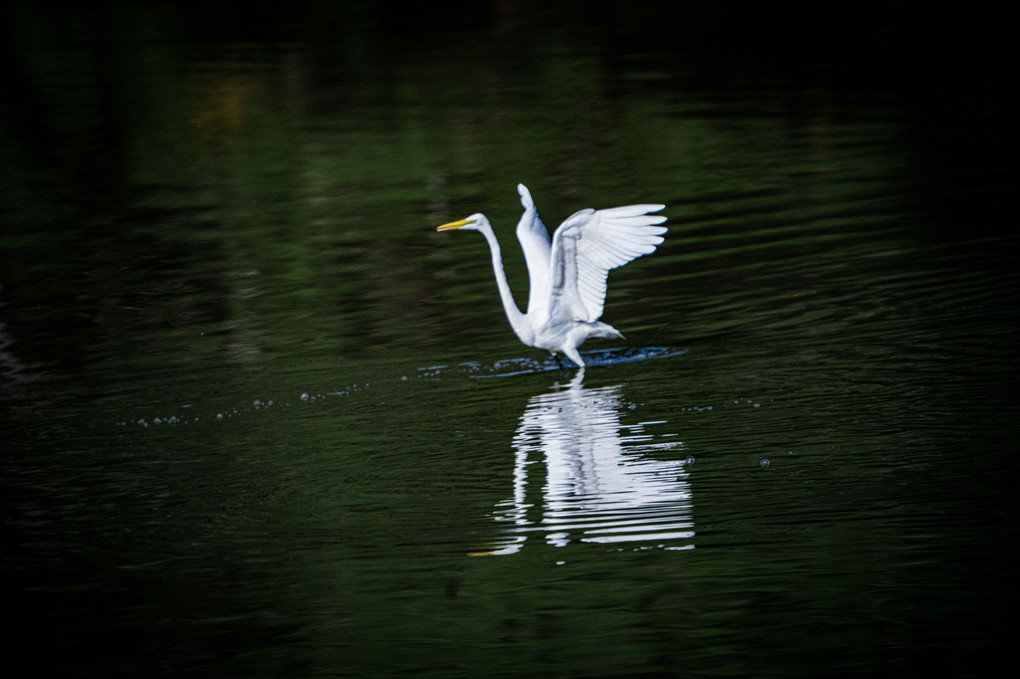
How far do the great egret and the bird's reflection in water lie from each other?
1.21 m

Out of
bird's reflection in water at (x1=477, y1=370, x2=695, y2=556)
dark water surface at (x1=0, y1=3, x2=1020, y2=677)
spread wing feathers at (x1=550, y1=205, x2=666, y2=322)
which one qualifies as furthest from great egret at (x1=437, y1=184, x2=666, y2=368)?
bird's reflection in water at (x1=477, y1=370, x2=695, y2=556)

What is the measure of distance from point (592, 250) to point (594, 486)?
119 inches

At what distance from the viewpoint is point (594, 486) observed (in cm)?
686

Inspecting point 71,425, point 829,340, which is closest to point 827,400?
point 829,340

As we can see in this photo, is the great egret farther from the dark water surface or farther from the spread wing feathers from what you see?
the dark water surface

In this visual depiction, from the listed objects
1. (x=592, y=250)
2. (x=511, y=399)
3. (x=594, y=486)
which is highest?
(x=592, y=250)

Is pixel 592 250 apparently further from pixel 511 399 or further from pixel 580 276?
pixel 511 399

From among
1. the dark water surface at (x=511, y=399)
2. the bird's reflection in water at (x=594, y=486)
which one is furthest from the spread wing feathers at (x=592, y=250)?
the bird's reflection in water at (x=594, y=486)

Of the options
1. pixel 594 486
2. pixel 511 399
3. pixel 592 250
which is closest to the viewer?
pixel 594 486

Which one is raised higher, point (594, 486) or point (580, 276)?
point (580, 276)

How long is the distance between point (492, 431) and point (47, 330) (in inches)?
218

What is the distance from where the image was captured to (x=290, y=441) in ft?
27.2

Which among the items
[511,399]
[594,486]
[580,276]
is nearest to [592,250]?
[580,276]

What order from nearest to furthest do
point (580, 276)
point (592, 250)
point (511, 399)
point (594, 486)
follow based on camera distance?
point (594, 486) → point (511, 399) → point (592, 250) → point (580, 276)
